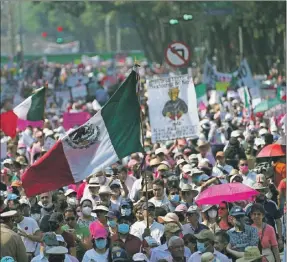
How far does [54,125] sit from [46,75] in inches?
1509

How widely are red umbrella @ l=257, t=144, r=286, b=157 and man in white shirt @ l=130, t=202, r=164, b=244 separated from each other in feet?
17.2

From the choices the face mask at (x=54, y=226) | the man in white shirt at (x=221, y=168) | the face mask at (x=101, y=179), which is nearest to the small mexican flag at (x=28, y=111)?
the man in white shirt at (x=221, y=168)

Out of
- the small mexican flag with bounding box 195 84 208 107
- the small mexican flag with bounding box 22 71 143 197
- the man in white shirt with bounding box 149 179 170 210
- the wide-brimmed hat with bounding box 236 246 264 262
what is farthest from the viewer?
the small mexican flag with bounding box 195 84 208 107

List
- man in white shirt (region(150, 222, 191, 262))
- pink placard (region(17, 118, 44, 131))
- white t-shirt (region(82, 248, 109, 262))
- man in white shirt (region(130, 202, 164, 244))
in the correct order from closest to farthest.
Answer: white t-shirt (region(82, 248, 109, 262))
man in white shirt (region(150, 222, 191, 262))
man in white shirt (region(130, 202, 164, 244))
pink placard (region(17, 118, 44, 131))

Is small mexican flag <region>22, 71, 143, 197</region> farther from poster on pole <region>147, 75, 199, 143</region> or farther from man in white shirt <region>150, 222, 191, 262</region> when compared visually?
poster on pole <region>147, 75, 199, 143</region>

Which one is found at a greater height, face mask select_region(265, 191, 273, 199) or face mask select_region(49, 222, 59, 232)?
face mask select_region(49, 222, 59, 232)

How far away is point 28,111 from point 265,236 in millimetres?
9385

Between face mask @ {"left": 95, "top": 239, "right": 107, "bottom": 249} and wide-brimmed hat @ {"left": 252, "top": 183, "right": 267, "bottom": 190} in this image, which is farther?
wide-brimmed hat @ {"left": 252, "top": 183, "right": 267, "bottom": 190}

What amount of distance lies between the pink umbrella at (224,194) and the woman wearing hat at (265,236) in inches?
43.4

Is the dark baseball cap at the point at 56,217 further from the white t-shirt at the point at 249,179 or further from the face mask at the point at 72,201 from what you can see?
the white t-shirt at the point at 249,179

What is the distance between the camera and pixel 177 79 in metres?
22.0

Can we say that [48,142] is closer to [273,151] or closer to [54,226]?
[273,151]

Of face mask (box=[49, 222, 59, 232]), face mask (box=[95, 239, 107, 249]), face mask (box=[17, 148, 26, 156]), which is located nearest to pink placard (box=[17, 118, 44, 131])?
face mask (box=[17, 148, 26, 156])

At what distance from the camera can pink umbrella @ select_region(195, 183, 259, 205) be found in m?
16.9
